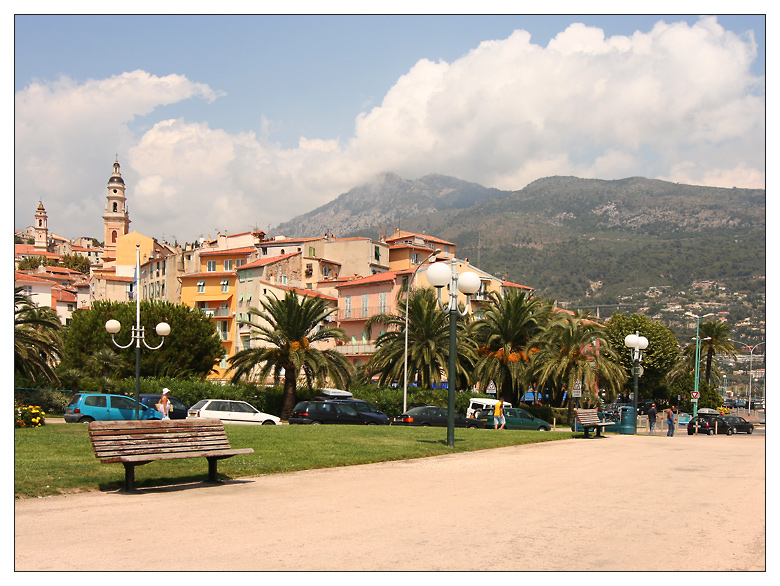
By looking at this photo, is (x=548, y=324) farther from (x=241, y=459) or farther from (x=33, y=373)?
(x=241, y=459)

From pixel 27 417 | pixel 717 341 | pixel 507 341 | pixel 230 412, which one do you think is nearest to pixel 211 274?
pixel 507 341

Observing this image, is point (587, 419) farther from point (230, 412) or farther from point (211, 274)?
point (211, 274)

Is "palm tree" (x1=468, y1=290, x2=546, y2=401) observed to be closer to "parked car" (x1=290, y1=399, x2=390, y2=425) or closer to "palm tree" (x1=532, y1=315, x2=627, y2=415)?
"palm tree" (x1=532, y1=315, x2=627, y2=415)

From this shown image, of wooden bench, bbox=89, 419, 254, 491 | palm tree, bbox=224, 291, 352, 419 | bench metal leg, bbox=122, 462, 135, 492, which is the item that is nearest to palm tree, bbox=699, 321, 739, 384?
palm tree, bbox=224, 291, 352, 419

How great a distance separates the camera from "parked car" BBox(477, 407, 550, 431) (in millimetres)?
37438

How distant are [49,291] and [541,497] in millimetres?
112146

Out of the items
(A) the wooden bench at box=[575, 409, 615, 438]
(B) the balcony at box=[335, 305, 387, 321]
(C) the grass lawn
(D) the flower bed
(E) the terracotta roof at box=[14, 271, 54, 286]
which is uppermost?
(E) the terracotta roof at box=[14, 271, 54, 286]

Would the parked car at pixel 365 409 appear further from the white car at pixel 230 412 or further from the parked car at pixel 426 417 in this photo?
the white car at pixel 230 412

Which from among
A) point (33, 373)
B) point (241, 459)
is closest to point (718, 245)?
point (33, 373)

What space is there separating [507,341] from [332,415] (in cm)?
1721

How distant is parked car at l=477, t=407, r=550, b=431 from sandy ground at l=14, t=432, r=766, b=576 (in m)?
24.3
